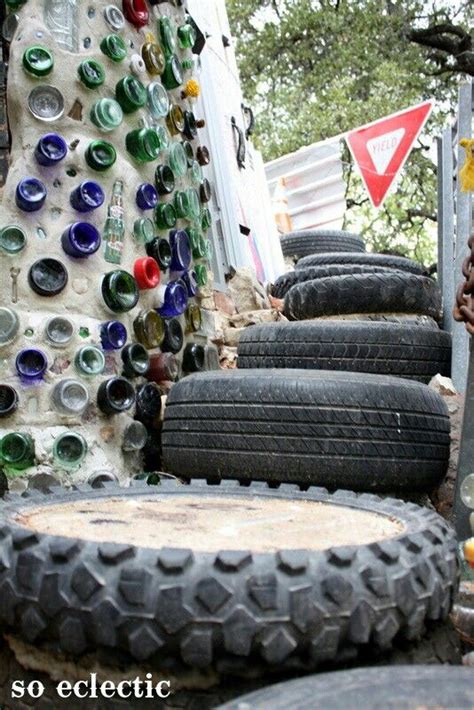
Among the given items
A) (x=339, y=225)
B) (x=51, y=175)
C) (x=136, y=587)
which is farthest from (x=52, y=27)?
(x=339, y=225)

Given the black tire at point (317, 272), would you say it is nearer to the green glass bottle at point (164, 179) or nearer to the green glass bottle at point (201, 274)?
the green glass bottle at point (201, 274)

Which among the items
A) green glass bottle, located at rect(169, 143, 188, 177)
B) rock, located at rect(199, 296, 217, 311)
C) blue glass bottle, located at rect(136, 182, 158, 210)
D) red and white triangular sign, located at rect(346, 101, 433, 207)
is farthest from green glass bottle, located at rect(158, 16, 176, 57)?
red and white triangular sign, located at rect(346, 101, 433, 207)

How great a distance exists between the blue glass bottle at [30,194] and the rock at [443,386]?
1.56 metres

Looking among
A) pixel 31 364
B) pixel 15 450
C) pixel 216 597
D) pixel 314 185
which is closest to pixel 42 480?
pixel 15 450

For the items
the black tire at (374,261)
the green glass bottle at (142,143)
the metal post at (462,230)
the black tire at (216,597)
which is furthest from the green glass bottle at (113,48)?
the black tire at (216,597)

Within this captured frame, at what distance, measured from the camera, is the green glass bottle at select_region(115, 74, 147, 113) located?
306 centimetres

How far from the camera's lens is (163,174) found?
129 inches

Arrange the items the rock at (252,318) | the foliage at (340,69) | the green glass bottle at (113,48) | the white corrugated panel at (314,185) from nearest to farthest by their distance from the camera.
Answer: the green glass bottle at (113,48) < the rock at (252,318) < the white corrugated panel at (314,185) < the foliage at (340,69)

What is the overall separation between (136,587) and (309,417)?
1.27 m

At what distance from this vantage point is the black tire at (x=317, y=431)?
2139mm

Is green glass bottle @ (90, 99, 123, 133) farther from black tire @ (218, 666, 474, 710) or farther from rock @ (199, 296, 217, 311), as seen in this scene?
black tire @ (218, 666, 474, 710)

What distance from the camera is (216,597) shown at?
2.97 ft

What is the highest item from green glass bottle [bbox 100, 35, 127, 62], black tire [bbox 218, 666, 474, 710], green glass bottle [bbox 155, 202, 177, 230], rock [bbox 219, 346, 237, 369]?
green glass bottle [bbox 100, 35, 127, 62]

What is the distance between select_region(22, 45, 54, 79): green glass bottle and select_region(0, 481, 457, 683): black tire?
2.20 meters
